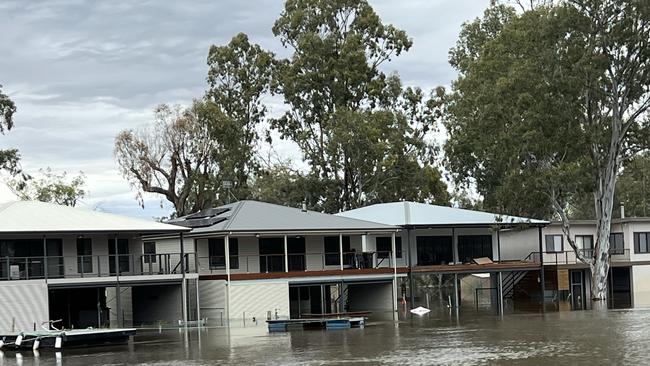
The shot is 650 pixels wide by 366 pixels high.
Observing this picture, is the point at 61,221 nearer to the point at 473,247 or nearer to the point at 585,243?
the point at 473,247

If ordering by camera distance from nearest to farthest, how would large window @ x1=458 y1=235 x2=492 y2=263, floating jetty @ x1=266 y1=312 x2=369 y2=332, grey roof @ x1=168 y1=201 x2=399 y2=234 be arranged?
floating jetty @ x1=266 y1=312 x2=369 y2=332 → grey roof @ x1=168 y1=201 x2=399 y2=234 → large window @ x1=458 y1=235 x2=492 y2=263

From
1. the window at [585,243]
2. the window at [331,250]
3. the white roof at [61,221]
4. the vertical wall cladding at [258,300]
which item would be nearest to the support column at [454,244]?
the window at [331,250]

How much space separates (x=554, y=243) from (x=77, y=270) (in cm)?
3255

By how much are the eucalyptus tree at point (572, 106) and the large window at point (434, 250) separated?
4.24 m

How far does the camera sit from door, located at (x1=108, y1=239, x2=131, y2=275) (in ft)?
149

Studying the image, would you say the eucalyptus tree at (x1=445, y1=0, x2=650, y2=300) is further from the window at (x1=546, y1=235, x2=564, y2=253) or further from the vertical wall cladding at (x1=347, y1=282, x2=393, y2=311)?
the vertical wall cladding at (x1=347, y1=282, x2=393, y2=311)

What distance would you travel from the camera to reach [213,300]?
4769 cm

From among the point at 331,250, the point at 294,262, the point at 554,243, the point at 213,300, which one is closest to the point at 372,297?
the point at 331,250

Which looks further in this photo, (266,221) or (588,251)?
(588,251)

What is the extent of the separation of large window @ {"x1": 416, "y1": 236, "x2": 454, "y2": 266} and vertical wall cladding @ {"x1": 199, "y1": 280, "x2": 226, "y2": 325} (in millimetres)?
14483

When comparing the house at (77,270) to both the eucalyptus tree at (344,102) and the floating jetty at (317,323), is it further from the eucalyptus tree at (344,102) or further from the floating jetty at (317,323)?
the eucalyptus tree at (344,102)

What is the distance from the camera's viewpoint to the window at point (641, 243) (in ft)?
210

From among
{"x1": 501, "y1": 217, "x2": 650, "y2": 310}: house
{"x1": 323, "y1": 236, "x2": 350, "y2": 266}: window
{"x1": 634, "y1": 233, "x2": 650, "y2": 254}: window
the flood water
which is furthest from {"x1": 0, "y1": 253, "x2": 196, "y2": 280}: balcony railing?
{"x1": 634, "y1": 233, "x2": 650, "y2": 254}: window

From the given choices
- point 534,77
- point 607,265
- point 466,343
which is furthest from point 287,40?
point 466,343
